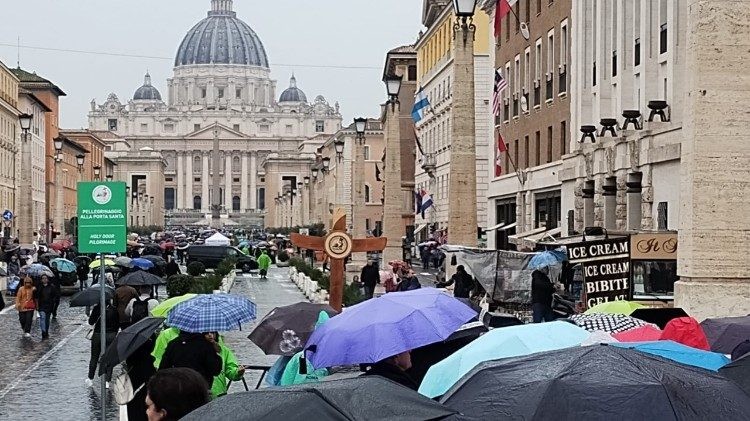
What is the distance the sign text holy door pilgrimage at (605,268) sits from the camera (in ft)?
69.7

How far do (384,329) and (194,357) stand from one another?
1747 mm

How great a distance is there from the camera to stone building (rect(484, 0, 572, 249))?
41.3m

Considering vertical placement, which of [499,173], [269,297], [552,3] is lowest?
[269,297]

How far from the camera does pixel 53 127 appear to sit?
112 m

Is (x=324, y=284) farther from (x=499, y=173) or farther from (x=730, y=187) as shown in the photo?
(x=730, y=187)

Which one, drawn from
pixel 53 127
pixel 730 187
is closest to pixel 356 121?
pixel 730 187

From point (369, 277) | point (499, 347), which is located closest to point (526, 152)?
point (369, 277)

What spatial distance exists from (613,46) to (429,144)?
150 ft

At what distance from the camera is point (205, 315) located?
1252 centimetres

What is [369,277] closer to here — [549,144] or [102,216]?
[549,144]

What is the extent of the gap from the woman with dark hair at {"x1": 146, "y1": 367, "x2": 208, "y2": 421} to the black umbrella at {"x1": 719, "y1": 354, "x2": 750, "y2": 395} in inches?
123

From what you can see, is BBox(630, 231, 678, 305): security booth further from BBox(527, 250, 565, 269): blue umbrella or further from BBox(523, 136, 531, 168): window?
BBox(523, 136, 531, 168): window

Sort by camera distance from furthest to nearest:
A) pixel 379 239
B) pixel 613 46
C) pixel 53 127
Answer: pixel 53 127 < pixel 613 46 < pixel 379 239

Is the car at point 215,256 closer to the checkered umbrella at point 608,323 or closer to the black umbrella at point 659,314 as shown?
the black umbrella at point 659,314
